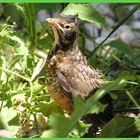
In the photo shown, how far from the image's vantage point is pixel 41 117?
3508 mm

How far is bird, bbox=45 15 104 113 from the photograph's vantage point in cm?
355

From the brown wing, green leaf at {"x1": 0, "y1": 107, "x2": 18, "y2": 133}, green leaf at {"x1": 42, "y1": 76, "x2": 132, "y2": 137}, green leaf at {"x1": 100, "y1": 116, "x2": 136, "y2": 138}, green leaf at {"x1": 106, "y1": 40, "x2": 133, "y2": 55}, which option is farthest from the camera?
green leaf at {"x1": 106, "y1": 40, "x2": 133, "y2": 55}

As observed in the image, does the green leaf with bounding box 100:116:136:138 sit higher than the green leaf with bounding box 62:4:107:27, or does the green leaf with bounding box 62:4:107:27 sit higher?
the green leaf with bounding box 62:4:107:27

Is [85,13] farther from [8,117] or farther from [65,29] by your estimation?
[8,117]

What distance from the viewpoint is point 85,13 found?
142 inches

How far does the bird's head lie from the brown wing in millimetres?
165

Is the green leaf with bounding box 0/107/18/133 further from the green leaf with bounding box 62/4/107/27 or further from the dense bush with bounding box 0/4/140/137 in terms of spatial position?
the green leaf with bounding box 62/4/107/27

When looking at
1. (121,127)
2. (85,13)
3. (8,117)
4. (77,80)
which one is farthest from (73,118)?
(85,13)

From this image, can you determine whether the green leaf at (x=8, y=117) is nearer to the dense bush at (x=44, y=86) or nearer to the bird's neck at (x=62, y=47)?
the dense bush at (x=44, y=86)

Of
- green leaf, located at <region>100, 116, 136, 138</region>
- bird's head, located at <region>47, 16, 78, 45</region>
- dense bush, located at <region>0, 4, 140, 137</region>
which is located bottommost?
green leaf, located at <region>100, 116, 136, 138</region>

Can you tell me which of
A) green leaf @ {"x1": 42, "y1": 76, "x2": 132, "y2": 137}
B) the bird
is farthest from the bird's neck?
green leaf @ {"x1": 42, "y1": 76, "x2": 132, "y2": 137}

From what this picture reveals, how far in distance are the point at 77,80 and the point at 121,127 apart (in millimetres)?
495

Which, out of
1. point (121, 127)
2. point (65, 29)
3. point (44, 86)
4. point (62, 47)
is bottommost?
point (121, 127)

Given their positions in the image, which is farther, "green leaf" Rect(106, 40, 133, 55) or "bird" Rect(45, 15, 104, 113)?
"green leaf" Rect(106, 40, 133, 55)
